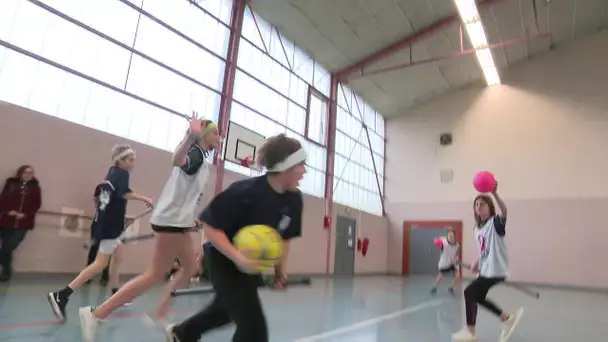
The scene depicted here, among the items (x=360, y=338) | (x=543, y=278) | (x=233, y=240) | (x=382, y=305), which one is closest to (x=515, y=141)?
(x=543, y=278)

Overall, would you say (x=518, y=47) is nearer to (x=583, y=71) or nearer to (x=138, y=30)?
(x=583, y=71)

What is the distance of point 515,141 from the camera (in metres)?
15.1

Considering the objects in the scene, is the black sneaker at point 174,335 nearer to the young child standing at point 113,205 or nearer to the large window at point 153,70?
the young child standing at point 113,205

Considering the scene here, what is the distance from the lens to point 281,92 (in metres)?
11.6

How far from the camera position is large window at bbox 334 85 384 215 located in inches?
571

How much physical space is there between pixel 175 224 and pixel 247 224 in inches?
48.5

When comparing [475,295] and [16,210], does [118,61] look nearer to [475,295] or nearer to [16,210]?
[16,210]

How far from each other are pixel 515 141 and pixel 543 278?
4.74 metres

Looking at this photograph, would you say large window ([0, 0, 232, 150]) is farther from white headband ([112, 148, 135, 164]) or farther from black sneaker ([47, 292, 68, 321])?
black sneaker ([47, 292, 68, 321])

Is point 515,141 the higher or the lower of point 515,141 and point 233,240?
the higher

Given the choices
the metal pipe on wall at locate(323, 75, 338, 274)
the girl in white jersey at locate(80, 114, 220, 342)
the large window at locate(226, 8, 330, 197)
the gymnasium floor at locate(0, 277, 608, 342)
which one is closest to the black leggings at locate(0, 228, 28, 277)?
the gymnasium floor at locate(0, 277, 608, 342)

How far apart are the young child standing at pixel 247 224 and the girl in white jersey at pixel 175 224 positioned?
863 millimetres

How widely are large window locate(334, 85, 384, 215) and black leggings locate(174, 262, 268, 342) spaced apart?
12.2 m

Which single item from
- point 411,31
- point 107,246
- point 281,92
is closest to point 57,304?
point 107,246
